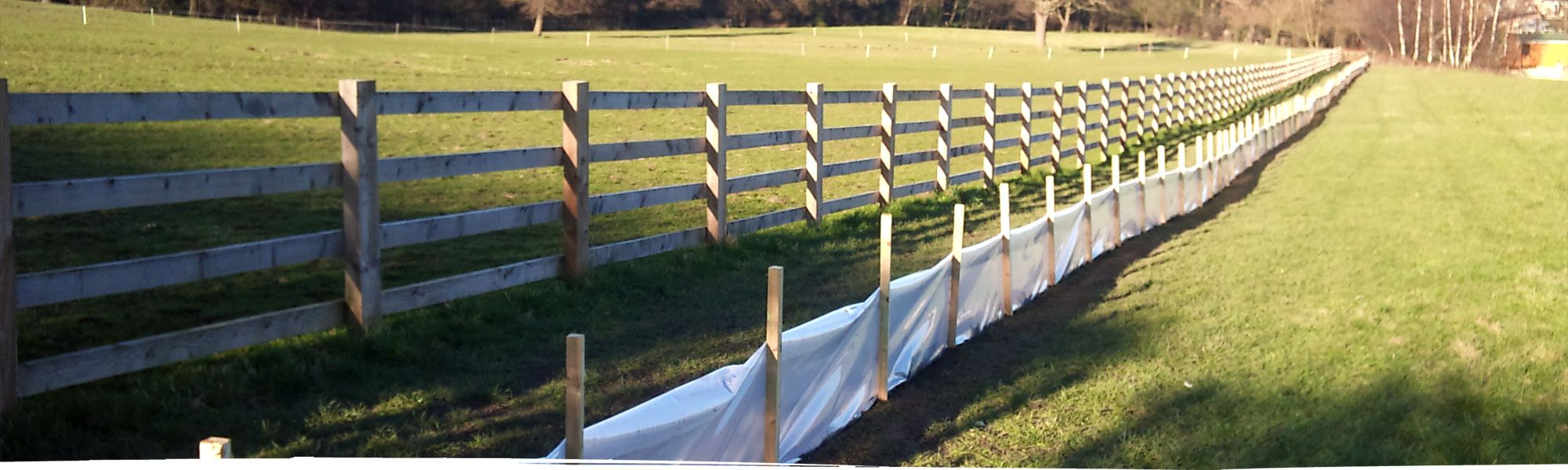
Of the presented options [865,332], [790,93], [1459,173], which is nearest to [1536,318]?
[865,332]

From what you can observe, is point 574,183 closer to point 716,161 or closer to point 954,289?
point 716,161

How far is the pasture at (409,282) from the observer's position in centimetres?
536

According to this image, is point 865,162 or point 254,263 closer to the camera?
point 254,263

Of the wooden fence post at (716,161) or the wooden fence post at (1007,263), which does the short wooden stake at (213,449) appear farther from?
the wooden fence post at (716,161)

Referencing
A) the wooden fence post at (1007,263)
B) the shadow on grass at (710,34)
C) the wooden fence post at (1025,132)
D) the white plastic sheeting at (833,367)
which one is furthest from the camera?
the shadow on grass at (710,34)

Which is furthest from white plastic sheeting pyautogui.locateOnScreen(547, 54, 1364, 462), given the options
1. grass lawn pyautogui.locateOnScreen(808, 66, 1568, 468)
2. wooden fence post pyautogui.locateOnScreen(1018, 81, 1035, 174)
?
wooden fence post pyautogui.locateOnScreen(1018, 81, 1035, 174)

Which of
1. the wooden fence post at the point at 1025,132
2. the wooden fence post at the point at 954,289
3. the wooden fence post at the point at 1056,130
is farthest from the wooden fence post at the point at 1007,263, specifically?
the wooden fence post at the point at 1056,130

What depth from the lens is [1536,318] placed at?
868cm

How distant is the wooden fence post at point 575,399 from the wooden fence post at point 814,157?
845 cm

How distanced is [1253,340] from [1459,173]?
12684mm

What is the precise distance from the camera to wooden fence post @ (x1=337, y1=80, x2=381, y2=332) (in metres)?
6.64

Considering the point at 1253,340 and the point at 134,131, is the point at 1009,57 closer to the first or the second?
the point at 134,131

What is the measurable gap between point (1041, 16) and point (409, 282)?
3125 inches

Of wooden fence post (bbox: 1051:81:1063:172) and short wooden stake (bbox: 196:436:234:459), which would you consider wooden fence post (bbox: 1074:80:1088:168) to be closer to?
wooden fence post (bbox: 1051:81:1063:172)
